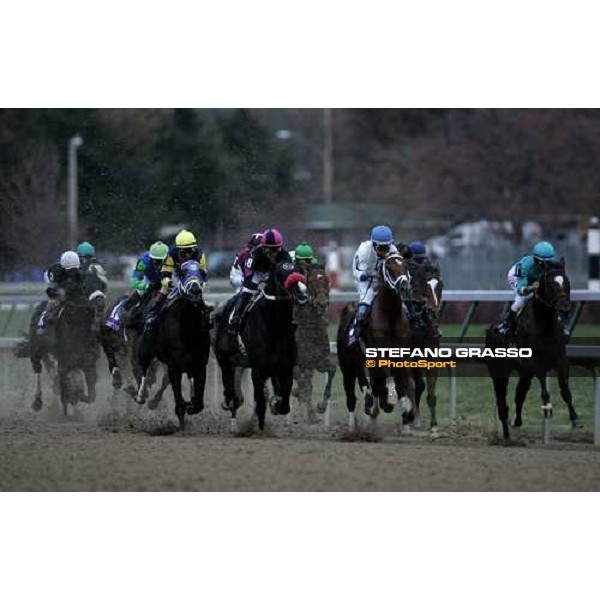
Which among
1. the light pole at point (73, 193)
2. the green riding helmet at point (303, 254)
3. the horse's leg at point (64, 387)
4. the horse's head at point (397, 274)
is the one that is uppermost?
the light pole at point (73, 193)

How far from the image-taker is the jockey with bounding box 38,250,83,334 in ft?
57.6

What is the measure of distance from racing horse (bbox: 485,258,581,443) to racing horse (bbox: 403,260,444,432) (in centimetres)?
63

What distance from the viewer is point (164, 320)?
1585 centimetres

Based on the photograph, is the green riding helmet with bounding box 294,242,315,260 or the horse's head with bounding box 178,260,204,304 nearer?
the horse's head with bounding box 178,260,204,304

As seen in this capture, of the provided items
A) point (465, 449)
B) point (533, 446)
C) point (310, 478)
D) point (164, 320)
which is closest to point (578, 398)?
point (533, 446)

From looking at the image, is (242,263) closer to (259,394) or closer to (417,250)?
(259,394)

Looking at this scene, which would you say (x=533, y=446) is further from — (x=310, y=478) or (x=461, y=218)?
(x=461, y=218)

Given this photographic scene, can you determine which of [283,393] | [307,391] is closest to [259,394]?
[283,393]

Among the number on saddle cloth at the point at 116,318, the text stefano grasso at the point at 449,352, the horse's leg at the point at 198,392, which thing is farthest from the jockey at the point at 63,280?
the text stefano grasso at the point at 449,352

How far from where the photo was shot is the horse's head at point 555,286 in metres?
14.8

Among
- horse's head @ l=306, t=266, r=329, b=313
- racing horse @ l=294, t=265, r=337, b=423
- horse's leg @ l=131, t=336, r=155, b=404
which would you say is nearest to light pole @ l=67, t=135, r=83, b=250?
horse's leg @ l=131, t=336, r=155, b=404

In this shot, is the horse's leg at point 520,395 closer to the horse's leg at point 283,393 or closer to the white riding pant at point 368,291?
the white riding pant at point 368,291

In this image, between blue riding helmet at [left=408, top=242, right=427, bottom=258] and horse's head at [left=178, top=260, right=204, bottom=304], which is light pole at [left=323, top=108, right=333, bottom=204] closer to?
blue riding helmet at [left=408, top=242, right=427, bottom=258]

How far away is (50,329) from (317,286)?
3.65 m
